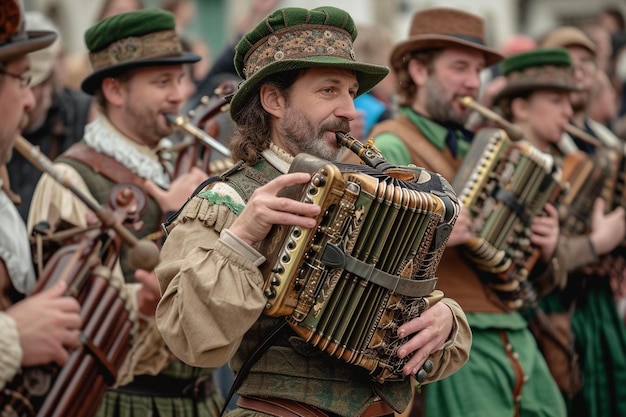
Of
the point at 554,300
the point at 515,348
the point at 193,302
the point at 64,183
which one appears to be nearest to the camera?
the point at 193,302

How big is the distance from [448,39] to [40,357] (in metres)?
2.47

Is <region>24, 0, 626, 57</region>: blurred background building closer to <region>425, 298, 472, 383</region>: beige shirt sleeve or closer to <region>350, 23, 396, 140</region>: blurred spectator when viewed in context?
<region>350, 23, 396, 140</region>: blurred spectator

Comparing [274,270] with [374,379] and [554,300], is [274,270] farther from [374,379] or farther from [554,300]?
[554,300]

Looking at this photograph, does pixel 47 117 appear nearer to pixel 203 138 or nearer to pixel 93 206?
pixel 203 138

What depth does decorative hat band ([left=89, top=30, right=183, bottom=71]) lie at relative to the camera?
204 inches

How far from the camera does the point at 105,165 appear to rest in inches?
201

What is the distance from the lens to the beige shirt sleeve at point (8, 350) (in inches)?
159

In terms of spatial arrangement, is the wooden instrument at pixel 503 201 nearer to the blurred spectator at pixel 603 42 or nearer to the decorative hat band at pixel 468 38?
the decorative hat band at pixel 468 38

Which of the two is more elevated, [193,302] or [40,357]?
[193,302]

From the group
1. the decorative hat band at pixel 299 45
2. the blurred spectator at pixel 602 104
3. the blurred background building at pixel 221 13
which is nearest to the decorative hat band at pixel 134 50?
the decorative hat band at pixel 299 45

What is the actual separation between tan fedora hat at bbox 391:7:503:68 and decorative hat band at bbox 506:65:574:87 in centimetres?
73

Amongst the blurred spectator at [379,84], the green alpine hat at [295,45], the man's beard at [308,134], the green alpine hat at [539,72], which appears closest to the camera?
the green alpine hat at [295,45]

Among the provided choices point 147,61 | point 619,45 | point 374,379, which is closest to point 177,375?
point 147,61

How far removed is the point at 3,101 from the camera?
422cm
